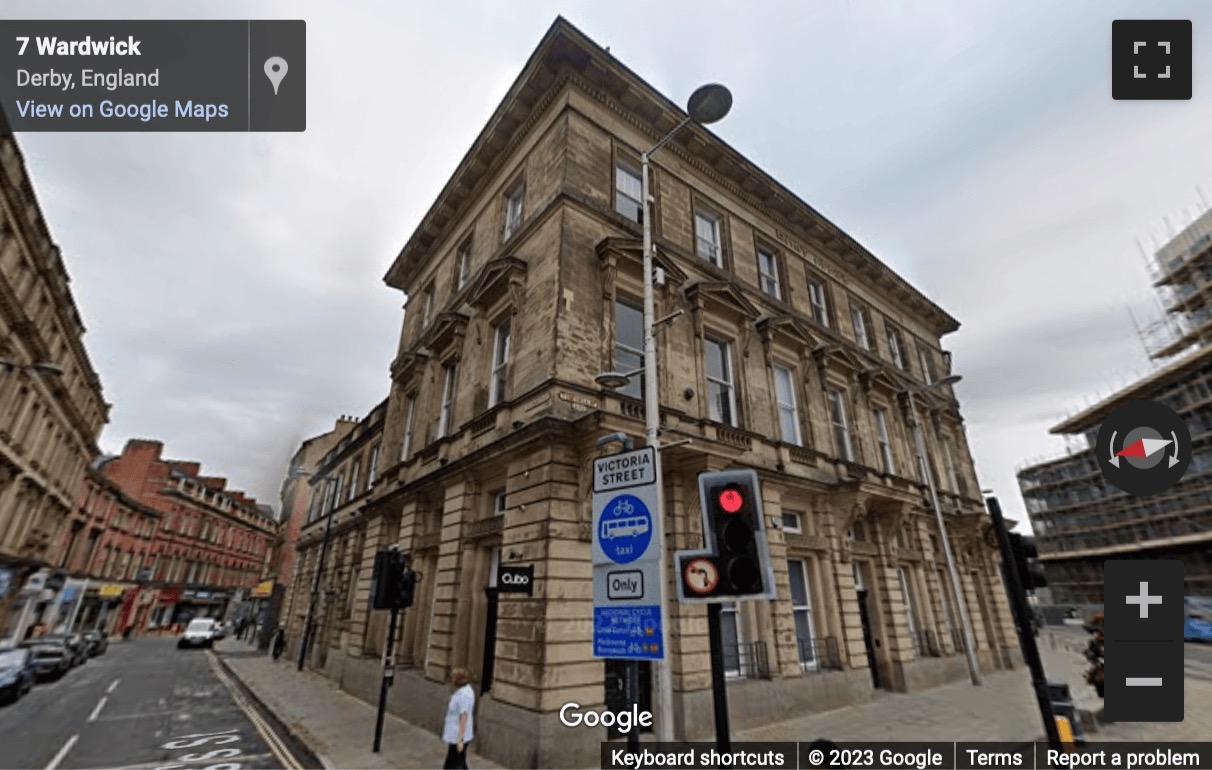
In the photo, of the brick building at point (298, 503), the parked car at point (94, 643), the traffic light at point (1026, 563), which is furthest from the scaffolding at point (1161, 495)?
the parked car at point (94, 643)

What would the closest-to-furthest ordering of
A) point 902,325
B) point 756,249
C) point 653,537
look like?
point 653,537 → point 756,249 → point 902,325

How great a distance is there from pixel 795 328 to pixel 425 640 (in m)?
13.8

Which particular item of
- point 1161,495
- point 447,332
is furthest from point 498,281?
point 1161,495

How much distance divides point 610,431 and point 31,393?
3303 centimetres

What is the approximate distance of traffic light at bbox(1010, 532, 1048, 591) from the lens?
7.45 m

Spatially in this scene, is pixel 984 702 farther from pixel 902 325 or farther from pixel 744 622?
pixel 902 325

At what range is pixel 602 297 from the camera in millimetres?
12273

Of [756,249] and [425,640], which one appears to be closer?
[425,640]

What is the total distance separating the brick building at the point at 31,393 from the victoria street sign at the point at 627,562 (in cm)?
2382

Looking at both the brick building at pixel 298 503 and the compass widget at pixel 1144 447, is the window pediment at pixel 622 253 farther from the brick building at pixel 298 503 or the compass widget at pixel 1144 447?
the brick building at pixel 298 503

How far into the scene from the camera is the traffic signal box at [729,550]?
13.5 feet

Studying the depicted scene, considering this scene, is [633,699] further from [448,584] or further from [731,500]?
[448,584]

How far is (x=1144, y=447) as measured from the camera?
325 inches

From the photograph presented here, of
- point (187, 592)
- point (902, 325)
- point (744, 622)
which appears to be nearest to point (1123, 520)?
point (902, 325)
